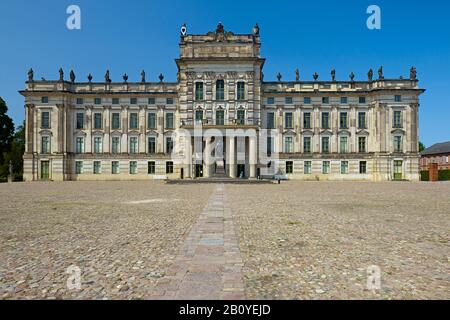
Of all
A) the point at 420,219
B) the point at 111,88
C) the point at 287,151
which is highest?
the point at 111,88

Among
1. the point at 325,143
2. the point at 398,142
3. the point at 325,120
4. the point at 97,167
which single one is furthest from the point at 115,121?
the point at 398,142

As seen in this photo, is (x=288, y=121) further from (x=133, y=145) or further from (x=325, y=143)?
(x=133, y=145)

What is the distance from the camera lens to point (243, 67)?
48.2 m

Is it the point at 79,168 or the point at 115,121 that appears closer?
the point at 79,168

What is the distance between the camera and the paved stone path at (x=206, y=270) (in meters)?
4.47

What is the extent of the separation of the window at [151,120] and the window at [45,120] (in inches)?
586

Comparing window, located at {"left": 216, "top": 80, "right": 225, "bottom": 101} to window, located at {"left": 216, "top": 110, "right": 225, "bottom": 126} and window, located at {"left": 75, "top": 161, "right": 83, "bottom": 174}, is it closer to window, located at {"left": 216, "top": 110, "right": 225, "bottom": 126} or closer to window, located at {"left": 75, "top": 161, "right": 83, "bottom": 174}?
window, located at {"left": 216, "top": 110, "right": 225, "bottom": 126}

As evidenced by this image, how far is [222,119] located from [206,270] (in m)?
43.0

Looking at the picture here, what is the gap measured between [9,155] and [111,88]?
29.4 metres

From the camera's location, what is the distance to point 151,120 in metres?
51.7

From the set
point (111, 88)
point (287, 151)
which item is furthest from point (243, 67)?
point (111, 88)

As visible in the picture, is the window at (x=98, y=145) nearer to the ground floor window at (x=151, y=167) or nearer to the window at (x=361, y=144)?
the ground floor window at (x=151, y=167)

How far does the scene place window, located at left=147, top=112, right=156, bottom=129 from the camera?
169 feet
